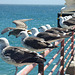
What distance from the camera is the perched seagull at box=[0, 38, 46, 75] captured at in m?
3.67

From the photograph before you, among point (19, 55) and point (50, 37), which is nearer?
point (19, 55)

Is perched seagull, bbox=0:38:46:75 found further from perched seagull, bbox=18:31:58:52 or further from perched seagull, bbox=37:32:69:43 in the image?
perched seagull, bbox=37:32:69:43

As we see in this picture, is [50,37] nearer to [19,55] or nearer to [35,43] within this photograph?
[35,43]

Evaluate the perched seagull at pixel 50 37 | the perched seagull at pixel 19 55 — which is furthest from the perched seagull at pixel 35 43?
the perched seagull at pixel 19 55

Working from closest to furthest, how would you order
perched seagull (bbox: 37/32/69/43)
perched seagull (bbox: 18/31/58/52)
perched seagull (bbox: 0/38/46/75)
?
perched seagull (bbox: 0/38/46/75), perched seagull (bbox: 18/31/58/52), perched seagull (bbox: 37/32/69/43)

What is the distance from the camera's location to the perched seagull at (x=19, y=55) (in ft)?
12.1

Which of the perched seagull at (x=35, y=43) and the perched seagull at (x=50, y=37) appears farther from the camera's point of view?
the perched seagull at (x=50, y=37)

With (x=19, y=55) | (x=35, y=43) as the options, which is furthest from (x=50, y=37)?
(x=19, y=55)

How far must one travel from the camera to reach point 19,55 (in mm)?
3916

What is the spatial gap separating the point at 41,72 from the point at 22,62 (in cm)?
34

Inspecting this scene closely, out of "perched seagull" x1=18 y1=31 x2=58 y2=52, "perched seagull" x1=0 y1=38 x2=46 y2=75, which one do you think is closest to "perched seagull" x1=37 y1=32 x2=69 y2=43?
"perched seagull" x1=18 y1=31 x2=58 y2=52

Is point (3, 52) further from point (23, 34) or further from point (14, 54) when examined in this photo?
point (23, 34)

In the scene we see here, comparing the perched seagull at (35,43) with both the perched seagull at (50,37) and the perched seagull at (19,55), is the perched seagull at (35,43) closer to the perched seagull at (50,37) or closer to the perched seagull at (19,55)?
the perched seagull at (50,37)

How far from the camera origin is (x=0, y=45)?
443 centimetres
